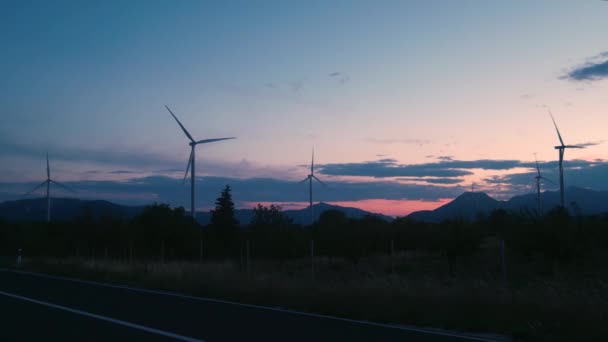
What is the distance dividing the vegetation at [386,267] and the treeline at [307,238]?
0.08m

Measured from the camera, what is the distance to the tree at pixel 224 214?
6094 centimetres

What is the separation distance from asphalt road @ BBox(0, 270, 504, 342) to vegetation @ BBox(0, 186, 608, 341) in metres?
1.27

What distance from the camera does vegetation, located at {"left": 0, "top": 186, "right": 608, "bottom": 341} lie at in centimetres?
1227

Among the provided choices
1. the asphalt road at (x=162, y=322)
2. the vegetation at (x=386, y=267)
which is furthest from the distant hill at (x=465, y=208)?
the asphalt road at (x=162, y=322)

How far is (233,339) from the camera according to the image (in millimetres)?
9906

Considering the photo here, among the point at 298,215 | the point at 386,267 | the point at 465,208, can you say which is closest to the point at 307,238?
the point at 386,267

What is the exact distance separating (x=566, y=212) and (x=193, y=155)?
80.7 ft

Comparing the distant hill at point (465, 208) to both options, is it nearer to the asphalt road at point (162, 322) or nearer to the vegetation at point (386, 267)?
the vegetation at point (386, 267)

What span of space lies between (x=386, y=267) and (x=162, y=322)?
23110 millimetres

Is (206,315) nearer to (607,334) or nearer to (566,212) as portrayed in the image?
(607,334)

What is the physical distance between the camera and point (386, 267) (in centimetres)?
3338

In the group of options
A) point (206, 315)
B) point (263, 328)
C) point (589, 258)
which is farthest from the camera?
point (589, 258)

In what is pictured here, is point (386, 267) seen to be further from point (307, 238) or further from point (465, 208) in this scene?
point (465, 208)

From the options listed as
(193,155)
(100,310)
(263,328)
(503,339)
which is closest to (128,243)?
(193,155)
